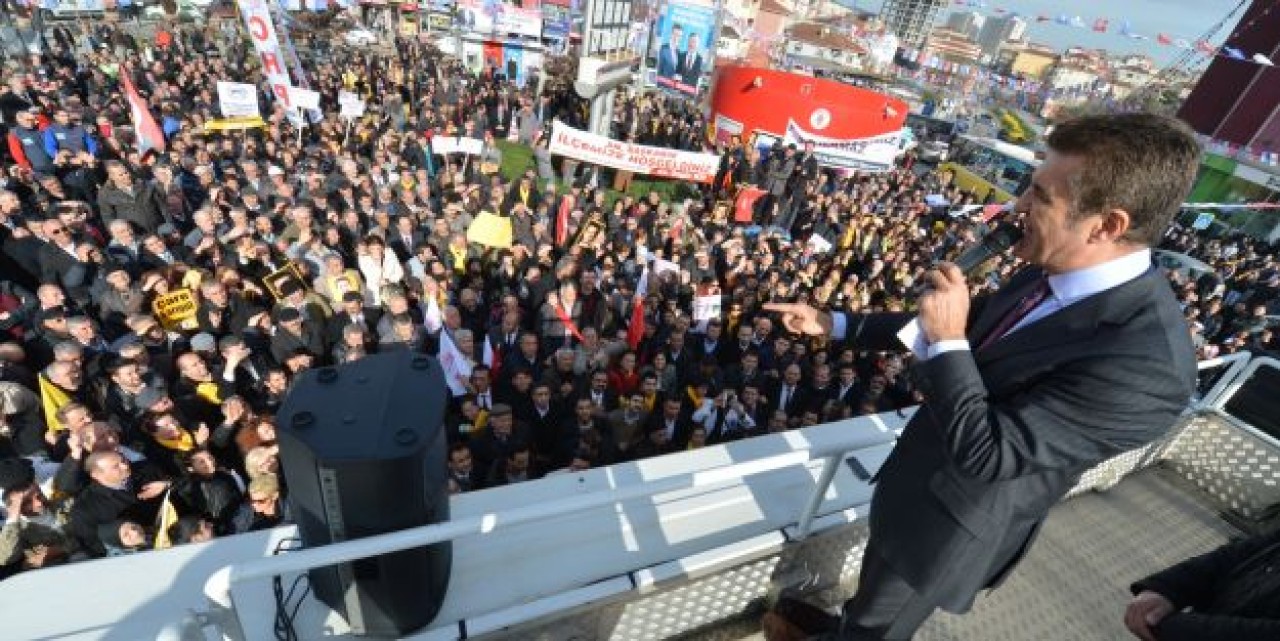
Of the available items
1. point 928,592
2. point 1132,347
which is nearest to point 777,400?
point 928,592

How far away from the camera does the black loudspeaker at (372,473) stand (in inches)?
61.4

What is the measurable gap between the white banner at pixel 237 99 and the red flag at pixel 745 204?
35.7 ft

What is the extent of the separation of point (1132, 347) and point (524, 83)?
29.6m

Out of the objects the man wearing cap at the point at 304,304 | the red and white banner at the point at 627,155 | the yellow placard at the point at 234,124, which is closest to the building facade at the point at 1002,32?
the red and white banner at the point at 627,155

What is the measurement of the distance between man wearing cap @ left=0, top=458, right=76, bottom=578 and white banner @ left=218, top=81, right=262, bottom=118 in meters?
10.7

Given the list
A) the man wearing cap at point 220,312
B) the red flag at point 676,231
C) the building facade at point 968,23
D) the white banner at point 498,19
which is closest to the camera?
the man wearing cap at point 220,312

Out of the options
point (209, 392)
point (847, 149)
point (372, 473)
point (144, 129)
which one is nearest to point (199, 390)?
point (209, 392)

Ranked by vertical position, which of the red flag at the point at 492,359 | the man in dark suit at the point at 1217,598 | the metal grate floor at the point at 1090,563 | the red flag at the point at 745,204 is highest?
the man in dark suit at the point at 1217,598

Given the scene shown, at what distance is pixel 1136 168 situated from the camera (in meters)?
1.37

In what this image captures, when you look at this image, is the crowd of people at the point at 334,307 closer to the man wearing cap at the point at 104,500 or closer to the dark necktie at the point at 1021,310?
the man wearing cap at the point at 104,500

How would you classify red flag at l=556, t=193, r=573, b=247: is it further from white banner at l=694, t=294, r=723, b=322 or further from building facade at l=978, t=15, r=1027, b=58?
building facade at l=978, t=15, r=1027, b=58

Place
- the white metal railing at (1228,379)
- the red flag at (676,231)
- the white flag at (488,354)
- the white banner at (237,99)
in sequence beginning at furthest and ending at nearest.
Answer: the white banner at (237,99)
the red flag at (676,231)
the white flag at (488,354)
the white metal railing at (1228,379)

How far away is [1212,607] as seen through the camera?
63.1 inches

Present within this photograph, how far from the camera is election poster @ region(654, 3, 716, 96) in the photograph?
25.4 meters
